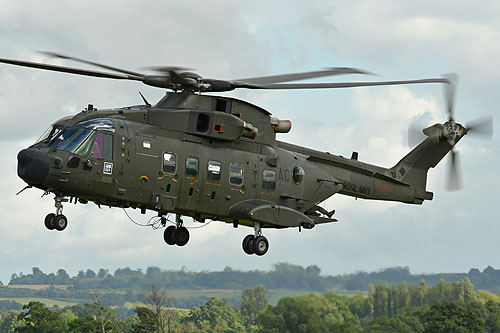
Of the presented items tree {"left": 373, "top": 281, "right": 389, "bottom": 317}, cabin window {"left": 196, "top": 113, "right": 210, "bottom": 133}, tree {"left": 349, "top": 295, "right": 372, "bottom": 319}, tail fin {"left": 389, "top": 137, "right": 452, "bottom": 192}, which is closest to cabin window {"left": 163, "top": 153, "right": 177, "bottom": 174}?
cabin window {"left": 196, "top": 113, "right": 210, "bottom": 133}

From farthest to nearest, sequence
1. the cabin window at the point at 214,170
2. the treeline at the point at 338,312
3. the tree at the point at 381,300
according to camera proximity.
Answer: the tree at the point at 381,300, the treeline at the point at 338,312, the cabin window at the point at 214,170

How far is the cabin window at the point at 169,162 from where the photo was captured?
25.3 metres

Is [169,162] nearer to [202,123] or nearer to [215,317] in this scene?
[202,123]

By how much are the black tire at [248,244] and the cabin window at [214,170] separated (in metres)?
2.25

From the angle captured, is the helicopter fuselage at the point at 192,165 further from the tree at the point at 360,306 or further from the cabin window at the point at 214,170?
the tree at the point at 360,306

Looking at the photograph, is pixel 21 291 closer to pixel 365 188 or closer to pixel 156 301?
pixel 156 301

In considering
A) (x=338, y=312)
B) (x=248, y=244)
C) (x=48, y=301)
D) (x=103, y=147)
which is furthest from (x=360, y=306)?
(x=48, y=301)

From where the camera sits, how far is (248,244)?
2725 cm

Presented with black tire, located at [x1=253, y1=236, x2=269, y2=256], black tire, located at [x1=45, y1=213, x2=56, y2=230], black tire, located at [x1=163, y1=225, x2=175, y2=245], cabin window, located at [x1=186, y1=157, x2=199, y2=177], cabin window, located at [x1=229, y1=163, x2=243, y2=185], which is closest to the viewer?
black tire, located at [x1=45, y1=213, x2=56, y2=230]

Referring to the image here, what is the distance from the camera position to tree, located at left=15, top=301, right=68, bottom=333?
68938 mm

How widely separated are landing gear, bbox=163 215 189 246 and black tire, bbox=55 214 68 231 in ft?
15.2

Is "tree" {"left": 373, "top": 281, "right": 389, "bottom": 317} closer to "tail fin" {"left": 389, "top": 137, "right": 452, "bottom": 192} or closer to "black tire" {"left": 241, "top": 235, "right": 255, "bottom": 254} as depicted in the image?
"tail fin" {"left": 389, "top": 137, "right": 452, "bottom": 192}

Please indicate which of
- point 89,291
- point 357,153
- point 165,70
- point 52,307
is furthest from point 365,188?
point 52,307

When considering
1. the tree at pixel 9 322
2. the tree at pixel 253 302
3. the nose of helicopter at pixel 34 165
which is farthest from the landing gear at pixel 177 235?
the tree at pixel 9 322
